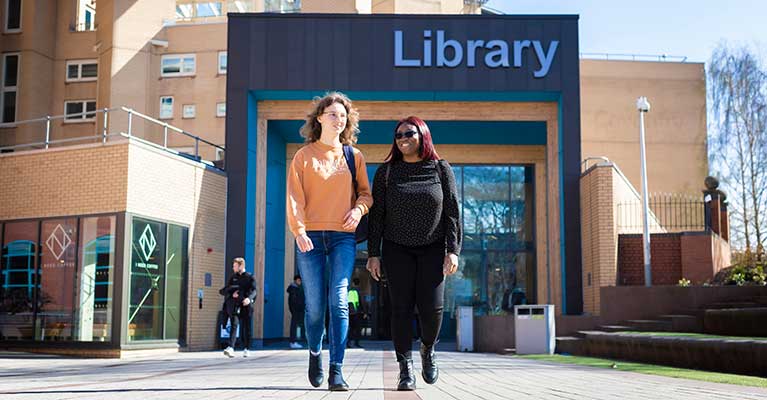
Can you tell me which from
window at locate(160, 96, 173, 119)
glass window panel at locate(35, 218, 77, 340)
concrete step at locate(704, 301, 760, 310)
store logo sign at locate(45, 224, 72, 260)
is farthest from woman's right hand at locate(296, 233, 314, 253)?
window at locate(160, 96, 173, 119)

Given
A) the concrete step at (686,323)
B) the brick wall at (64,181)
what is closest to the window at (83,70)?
the brick wall at (64,181)

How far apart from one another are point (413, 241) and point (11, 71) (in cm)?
3531

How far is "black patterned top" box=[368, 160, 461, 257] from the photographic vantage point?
6.07 meters

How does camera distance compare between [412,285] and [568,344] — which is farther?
[568,344]

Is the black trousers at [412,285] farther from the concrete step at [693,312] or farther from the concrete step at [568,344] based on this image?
the concrete step at [568,344]

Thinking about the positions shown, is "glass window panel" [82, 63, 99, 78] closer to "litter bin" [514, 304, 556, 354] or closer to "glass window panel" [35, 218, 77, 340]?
"glass window panel" [35, 218, 77, 340]

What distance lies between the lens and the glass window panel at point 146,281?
691 inches

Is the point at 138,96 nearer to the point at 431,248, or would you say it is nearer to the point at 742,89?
the point at 742,89

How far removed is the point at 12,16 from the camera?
3753cm

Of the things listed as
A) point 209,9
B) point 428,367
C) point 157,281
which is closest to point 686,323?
point 157,281

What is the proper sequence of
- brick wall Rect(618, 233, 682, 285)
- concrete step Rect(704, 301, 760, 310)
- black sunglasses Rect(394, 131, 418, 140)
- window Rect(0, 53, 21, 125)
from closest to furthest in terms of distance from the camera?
black sunglasses Rect(394, 131, 418, 140) < concrete step Rect(704, 301, 760, 310) < brick wall Rect(618, 233, 682, 285) < window Rect(0, 53, 21, 125)

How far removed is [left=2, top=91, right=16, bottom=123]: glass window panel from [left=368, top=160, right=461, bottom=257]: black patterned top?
34.1 m

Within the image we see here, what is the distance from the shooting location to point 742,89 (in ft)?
133

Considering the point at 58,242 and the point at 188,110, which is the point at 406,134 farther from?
the point at 188,110
